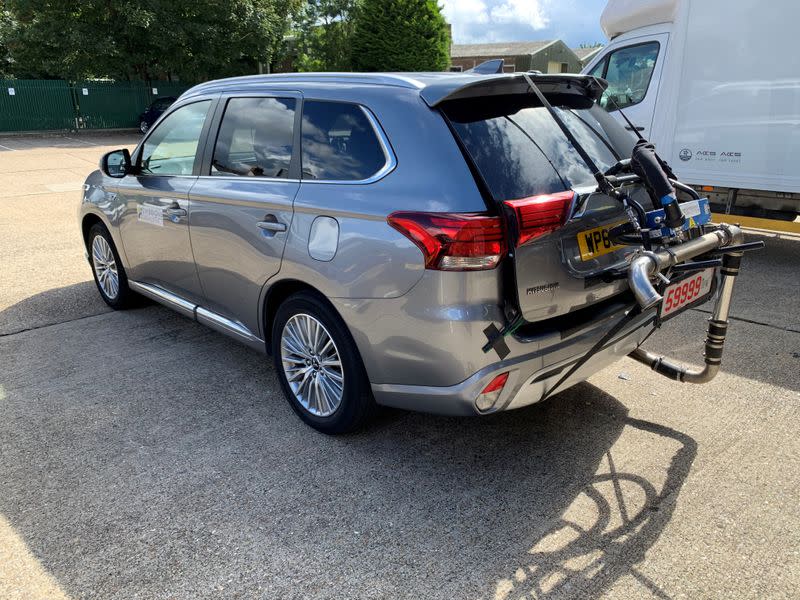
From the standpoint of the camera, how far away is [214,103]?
13.4 ft

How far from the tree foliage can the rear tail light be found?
2828 cm

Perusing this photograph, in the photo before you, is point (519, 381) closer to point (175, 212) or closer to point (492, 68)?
point (492, 68)

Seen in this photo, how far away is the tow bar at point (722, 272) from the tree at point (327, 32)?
106 ft

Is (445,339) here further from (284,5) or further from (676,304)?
(284,5)

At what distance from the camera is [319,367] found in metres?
3.41

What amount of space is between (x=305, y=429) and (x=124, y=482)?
0.95 m


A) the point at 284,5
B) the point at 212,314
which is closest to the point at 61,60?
the point at 284,5

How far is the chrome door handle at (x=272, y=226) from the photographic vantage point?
332 centimetres

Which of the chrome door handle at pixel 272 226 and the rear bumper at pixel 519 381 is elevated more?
the chrome door handle at pixel 272 226

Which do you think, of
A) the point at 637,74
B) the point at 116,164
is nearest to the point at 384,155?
the point at 116,164

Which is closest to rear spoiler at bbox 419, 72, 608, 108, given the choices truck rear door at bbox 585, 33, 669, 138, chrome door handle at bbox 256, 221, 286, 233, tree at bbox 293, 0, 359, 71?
chrome door handle at bbox 256, 221, 286, 233

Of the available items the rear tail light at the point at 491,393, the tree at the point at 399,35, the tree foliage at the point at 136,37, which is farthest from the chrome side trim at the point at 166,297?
the tree at the point at 399,35

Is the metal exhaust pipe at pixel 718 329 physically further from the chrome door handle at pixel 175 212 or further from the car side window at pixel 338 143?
the chrome door handle at pixel 175 212

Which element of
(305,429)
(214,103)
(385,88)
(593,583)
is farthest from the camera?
(214,103)
